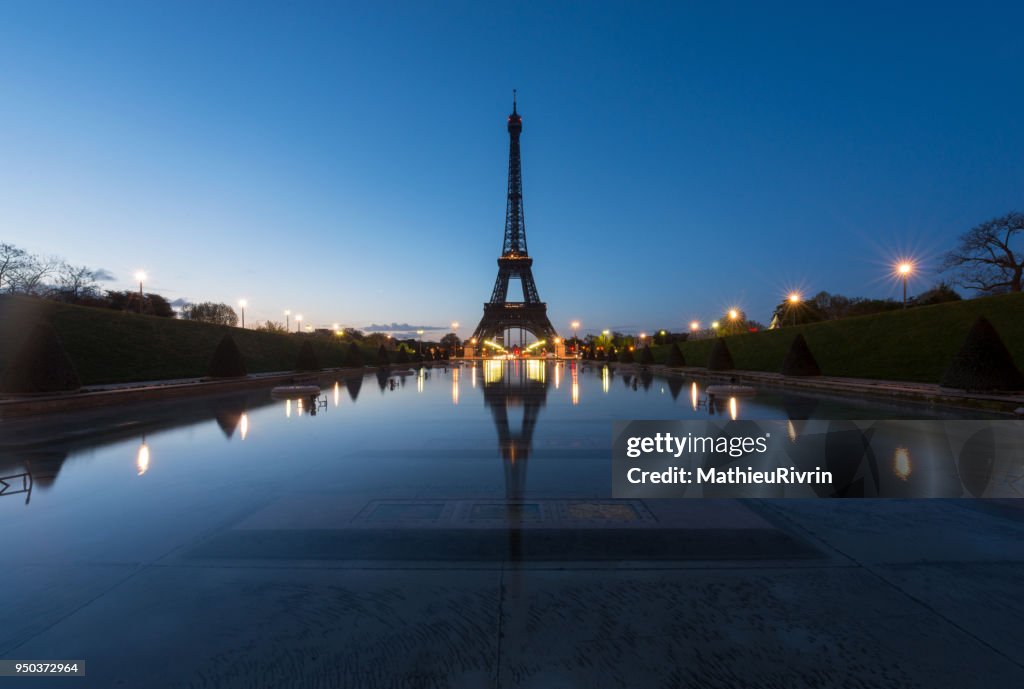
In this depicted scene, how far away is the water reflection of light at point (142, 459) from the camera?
7199mm

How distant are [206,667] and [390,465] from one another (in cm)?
473

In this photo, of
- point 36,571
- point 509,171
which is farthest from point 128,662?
point 509,171

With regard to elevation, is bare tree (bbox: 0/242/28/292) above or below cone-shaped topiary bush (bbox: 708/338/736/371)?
above

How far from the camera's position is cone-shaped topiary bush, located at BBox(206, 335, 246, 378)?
23859 millimetres

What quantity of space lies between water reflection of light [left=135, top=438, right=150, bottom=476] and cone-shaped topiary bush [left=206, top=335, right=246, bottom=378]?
1646 centimetres

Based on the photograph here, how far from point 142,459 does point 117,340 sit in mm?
26091

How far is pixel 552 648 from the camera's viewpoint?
2.85 meters

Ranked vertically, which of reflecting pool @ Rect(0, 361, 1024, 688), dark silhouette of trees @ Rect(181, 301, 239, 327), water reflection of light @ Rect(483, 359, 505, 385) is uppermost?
dark silhouette of trees @ Rect(181, 301, 239, 327)

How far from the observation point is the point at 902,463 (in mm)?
7164

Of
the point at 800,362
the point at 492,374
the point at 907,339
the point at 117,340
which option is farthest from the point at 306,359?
the point at 907,339

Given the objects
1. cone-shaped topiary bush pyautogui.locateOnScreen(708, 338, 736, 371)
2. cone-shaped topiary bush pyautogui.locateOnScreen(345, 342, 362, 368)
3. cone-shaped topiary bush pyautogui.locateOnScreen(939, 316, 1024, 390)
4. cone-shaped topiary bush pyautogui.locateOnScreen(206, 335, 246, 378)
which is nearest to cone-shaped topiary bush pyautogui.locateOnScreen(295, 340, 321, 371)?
cone-shaped topiary bush pyautogui.locateOnScreen(206, 335, 246, 378)

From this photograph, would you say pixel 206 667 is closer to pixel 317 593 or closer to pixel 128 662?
pixel 128 662

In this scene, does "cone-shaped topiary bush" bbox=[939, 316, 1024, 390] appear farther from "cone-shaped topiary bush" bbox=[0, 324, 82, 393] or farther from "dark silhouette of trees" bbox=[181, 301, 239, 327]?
"dark silhouette of trees" bbox=[181, 301, 239, 327]

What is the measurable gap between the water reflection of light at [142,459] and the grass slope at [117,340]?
17889 mm
